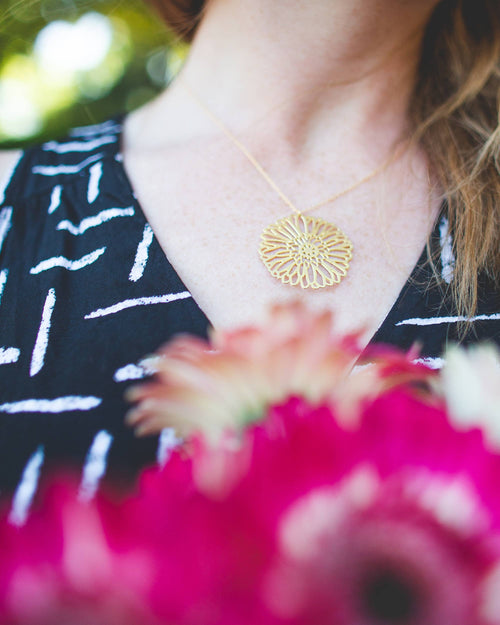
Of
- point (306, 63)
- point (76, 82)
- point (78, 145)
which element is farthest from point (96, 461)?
point (76, 82)

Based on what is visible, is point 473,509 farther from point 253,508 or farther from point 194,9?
point 194,9

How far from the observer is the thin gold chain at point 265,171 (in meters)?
1.12

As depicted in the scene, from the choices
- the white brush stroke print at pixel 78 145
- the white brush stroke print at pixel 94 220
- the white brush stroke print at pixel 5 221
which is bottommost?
the white brush stroke print at pixel 94 220

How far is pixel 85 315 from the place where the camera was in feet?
2.85

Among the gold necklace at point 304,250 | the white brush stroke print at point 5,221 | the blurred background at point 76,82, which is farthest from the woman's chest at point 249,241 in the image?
the blurred background at point 76,82

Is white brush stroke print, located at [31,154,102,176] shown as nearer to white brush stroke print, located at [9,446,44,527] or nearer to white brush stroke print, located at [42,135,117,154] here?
white brush stroke print, located at [42,135,117,154]

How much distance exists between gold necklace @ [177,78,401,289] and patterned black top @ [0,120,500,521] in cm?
14

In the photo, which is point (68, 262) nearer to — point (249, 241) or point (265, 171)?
point (249, 241)

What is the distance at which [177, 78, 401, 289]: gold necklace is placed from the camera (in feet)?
3.27

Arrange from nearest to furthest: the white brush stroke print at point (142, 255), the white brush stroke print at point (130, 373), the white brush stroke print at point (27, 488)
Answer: the white brush stroke print at point (27, 488) < the white brush stroke print at point (130, 373) < the white brush stroke print at point (142, 255)

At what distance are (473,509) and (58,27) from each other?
87.3 inches

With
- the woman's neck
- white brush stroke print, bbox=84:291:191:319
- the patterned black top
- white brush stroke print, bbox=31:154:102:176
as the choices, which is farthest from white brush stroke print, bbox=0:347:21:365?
the woman's neck

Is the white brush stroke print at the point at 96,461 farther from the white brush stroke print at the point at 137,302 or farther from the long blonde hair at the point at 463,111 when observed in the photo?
the long blonde hair at the point at 463,111

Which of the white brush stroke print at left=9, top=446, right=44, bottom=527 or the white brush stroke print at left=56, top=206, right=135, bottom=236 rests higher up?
the white brush stroke print at left=56, top=206, right=135, bottom=236
